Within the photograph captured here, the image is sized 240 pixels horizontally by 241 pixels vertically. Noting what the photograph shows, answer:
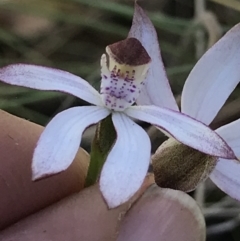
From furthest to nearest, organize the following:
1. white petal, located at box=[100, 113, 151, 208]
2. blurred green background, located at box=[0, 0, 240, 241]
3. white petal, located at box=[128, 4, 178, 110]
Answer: blurred green background, located at box=[0, 0, 240, 241] → white petal, located at box=[128, 4, 178, 110] → white petal, located at box=[100, 113, 151, 208]

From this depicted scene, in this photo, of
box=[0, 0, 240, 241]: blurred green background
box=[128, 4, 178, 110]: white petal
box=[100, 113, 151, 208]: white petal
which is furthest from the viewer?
box=[0, 0, 240, 241]: blurred green background

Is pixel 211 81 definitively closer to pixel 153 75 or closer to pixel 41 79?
pixel 153 75

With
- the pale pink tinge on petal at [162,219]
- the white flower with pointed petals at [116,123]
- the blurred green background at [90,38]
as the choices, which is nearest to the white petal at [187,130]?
the white flower with pointed petals at [116,123]

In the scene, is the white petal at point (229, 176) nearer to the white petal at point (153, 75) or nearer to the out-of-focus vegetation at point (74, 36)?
the white petal at point (153, 75)

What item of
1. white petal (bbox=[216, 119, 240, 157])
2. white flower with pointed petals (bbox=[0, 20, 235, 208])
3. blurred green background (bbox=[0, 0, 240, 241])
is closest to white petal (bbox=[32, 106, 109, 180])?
white flower with pointed petals (bbox=[0, 20, 235, 208])

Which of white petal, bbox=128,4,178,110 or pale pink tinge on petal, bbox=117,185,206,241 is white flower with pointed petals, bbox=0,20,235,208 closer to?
white petal, bbox=128,4,178,110

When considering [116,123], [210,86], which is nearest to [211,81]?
[210,86]

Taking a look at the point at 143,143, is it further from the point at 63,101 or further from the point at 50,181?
the point at 63,101
